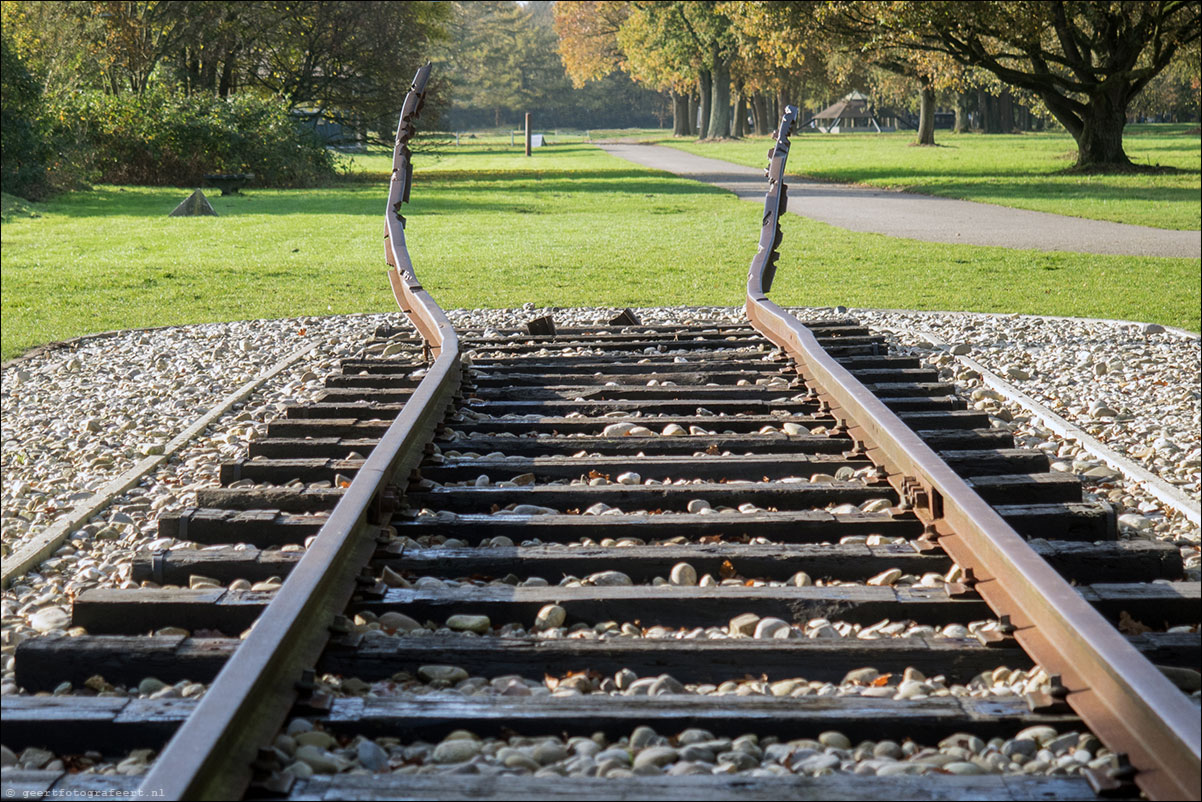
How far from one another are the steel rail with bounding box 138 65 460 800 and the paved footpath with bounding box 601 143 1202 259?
12.5 metres

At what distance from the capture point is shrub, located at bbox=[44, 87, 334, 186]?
2834 cm

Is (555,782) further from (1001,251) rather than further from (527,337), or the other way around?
(1001,251)

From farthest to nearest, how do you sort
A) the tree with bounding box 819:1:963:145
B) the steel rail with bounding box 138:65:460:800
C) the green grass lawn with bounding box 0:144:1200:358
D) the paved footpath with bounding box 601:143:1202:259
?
the tree with bounding box 819:1:963:145
the paved footpath with bounding box 601:143:1202:259
the green grass lawn with bounding box 0:144:1200:358
the steel rail with bounding box 138:65:460:800

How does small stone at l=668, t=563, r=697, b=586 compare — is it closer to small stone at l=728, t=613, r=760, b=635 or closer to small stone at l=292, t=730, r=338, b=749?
small stone at l=728, t=613, r=760, b=635

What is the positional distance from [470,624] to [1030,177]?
27668 millimetres

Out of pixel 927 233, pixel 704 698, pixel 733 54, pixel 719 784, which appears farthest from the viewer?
pixel 733 54

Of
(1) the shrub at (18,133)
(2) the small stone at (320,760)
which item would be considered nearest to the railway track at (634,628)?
(2) the small stone at (320,760)

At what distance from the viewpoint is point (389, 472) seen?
4.07 meters

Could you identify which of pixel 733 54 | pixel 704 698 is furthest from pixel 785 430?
pixel 733 54

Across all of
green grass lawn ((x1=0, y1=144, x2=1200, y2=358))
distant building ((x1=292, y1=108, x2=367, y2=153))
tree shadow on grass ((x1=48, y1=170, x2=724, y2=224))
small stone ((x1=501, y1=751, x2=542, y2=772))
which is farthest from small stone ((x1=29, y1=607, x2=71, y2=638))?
distant building ((x1=292, y1=108, x2=367, y2=153))

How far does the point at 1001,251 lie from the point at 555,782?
13.5m

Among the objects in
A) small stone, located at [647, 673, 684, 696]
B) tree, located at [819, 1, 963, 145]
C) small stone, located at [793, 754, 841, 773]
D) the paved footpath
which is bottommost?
small stone, located at [647, 673, 684, 696]

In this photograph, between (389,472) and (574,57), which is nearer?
(389,472)

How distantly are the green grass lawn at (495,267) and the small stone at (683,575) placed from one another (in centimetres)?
704
